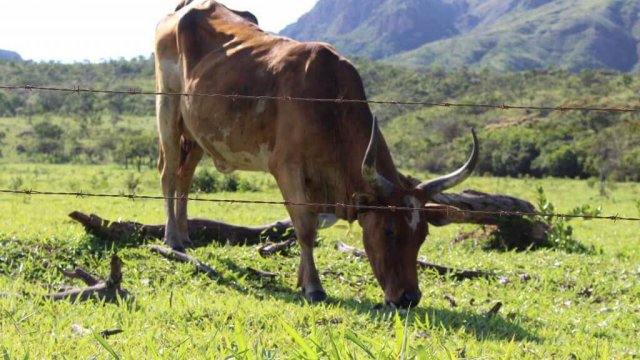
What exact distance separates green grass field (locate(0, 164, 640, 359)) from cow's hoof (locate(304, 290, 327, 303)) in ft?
0.28

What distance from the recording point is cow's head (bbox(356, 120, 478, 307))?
5.57 m

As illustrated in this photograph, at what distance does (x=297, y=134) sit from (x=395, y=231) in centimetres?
122

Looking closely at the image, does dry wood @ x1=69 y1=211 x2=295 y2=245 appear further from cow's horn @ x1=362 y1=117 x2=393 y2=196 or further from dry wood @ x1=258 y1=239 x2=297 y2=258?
cow's horn @ x1=362 y1=117 x2=393 y2=196

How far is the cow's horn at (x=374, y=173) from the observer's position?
18.0 feet

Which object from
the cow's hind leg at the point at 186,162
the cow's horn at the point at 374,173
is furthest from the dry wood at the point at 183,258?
the cow's horn at the point at 374,173

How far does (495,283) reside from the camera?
7059 mm

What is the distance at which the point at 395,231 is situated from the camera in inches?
222

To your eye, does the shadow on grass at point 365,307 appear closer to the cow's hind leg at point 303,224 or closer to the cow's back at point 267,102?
the cow's hind leg at point 303,224

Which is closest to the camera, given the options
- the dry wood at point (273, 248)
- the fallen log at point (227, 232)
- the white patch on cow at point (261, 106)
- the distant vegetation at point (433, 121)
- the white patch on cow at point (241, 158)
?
the white patch on cow at point (261, 106)

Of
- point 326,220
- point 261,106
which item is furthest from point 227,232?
point 261,106

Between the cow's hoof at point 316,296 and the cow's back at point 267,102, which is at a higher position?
the cow's back at point 267,102

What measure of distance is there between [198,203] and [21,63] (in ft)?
283

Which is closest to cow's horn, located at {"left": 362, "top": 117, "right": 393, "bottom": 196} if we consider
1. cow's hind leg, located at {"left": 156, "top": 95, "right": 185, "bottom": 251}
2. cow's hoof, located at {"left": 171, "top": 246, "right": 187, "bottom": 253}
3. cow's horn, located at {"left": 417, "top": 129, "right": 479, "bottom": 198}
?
cow's horn, located at {"left": 417, "top": 129, "right": 479, "bottom": 198}

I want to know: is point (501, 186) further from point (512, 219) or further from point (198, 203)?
point (512, 219)
